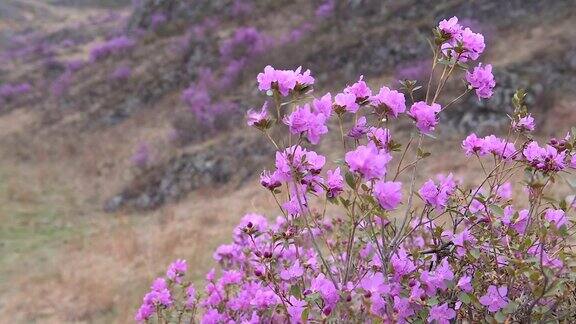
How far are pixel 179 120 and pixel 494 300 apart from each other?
12017mm

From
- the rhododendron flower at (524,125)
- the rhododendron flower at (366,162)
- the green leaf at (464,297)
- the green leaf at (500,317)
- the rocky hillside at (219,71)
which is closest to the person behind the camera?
the rhododendron flower at (366,162)

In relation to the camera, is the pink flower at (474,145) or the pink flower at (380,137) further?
the pink flower at (474,145)

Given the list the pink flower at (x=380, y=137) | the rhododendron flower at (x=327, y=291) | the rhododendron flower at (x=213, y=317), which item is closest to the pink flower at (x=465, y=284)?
the rhododendron flower at (x=327, y=291)

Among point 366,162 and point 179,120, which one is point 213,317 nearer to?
point 366,162

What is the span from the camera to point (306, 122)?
6.49ft

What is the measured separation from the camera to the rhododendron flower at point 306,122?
197cm

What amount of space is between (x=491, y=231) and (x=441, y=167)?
21.4 feet

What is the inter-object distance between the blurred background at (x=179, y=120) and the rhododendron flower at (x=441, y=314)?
3885 mm

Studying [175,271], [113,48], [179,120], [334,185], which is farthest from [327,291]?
[113,48]

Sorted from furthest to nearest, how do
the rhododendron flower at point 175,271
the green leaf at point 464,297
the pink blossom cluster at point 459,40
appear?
the rhododendron flower at point 175,271 → the pink blossom cluster at point 459,40 → the green leaf at point 464,297

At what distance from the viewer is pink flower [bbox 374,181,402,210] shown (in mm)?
1793

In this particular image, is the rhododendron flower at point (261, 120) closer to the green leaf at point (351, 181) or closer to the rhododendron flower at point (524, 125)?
the green leaf at point (351, 181)

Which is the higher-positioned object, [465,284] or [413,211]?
[413,211]

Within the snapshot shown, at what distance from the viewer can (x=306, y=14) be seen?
16656 millimetres
